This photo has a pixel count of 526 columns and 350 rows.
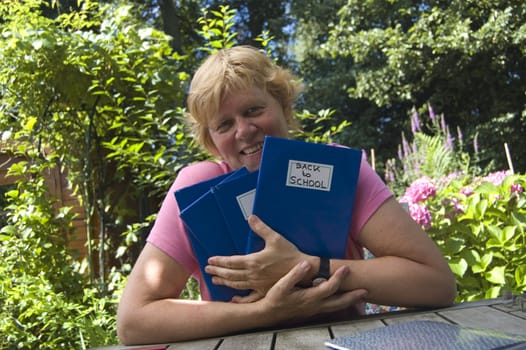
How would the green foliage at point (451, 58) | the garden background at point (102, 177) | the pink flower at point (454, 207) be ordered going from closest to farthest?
the garden background at point (102, 177)
the pink flower at point (454, 207)
the green foliage at point (451, 58)

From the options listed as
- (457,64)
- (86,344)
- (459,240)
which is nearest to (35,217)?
(86,344)

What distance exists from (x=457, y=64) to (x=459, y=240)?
10236mm

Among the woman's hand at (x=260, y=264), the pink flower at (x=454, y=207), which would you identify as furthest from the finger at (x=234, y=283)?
the pink flower at (x=454, y=207)

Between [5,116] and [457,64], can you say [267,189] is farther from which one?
[457,64]

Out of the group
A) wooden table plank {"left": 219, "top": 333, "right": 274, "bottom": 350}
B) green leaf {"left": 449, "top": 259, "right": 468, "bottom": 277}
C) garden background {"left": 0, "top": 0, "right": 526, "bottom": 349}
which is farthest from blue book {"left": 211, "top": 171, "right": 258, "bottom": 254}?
green leaf {"left": 449, "top": 259, "right": 468, "bottom": 277}

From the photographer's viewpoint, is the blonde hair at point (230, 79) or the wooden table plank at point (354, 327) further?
the blonde hair at point (230, 79)

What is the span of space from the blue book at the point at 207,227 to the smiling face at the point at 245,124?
18 cm

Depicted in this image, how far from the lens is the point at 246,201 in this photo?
1.05 meters

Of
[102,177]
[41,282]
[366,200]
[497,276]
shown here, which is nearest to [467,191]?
[497,276]

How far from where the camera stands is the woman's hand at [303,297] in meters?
0.99

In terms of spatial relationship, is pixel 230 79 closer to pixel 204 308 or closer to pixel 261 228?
pixel 261 228

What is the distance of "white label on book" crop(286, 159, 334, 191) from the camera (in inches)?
39.6

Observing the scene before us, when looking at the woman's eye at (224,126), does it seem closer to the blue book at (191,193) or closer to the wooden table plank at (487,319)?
the blue book at (191,193)

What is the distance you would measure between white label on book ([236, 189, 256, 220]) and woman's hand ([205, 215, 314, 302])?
0.12 feet
